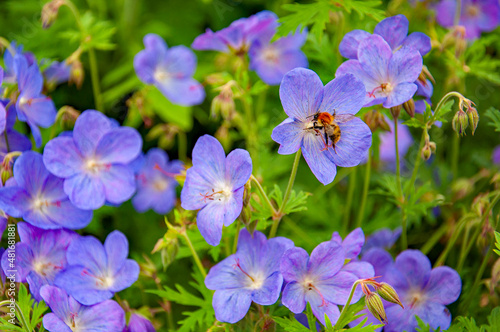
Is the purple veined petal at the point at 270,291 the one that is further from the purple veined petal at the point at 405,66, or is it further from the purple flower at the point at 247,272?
the purple veined petal at the point at 405,66

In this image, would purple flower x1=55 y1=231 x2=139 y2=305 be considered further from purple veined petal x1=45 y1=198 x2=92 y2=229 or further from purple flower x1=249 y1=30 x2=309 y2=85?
purple flower x1=249 y1=30 x2=309 y2=85

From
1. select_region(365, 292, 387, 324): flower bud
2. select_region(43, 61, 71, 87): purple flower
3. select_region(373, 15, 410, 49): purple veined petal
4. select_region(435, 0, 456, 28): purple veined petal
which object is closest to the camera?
select_region(365, 292, 387, 324): flower bud

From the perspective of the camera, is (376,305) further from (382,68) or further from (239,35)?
(239,35)

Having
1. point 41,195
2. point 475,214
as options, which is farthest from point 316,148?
point 41,195

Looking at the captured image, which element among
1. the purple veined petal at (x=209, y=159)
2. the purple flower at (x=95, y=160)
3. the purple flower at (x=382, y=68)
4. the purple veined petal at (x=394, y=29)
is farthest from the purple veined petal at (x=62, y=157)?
the purple veined petal at (x=394, y=29)

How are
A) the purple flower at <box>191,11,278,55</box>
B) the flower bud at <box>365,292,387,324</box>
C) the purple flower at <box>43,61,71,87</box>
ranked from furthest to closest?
the purple flower at <box>43,61,71,87</box> → the purple flower at <box>191,11,278,55</box> → the flower bud at <box>365,292,387,324</box>

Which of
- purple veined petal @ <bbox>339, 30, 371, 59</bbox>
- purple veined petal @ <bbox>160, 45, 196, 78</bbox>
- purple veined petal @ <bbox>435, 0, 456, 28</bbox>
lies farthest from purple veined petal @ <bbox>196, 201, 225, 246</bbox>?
purple veined petal @ <bbox>435, 0, 456, 28</bbox>
